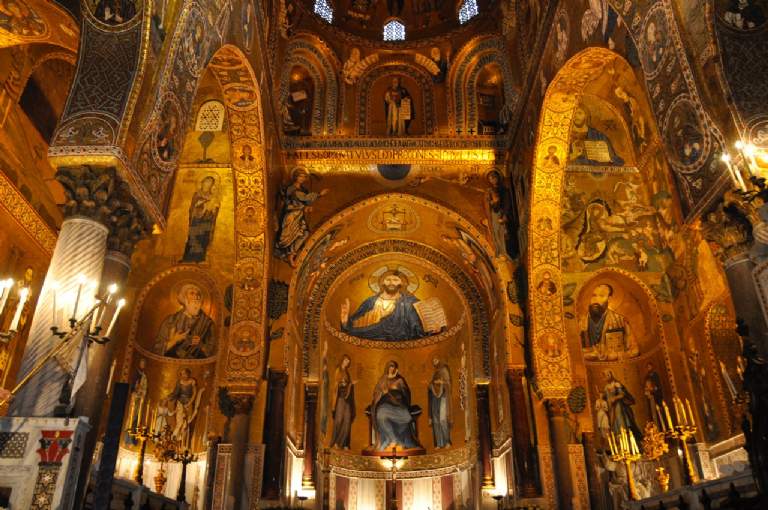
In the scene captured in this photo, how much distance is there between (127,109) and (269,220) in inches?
255

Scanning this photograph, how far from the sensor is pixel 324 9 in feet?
51.9

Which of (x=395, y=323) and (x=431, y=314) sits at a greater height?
(x=431, y=314)

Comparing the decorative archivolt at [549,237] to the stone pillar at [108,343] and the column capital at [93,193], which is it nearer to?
the stone pillar at [108,343]

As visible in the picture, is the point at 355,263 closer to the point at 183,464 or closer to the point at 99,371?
the point at 183,464

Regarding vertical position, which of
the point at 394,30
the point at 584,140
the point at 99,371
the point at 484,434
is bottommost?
the point at 99,371

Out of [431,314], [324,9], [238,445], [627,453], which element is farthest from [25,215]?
[627,453]

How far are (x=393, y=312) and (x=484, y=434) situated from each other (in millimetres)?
4353

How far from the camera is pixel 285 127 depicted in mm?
14031

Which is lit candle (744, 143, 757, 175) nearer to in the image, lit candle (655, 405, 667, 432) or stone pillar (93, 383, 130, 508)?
stone pillar (93, 383, 130, 508)

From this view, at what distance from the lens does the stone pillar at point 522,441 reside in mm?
11625

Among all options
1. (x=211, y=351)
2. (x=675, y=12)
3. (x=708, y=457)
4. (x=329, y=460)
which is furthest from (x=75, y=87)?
(x=708, y=457)

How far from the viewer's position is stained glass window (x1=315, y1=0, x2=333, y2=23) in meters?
15.7

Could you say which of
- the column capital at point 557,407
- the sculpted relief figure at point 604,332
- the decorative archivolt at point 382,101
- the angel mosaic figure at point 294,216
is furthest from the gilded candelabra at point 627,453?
the decorative archivolt at point 382,101

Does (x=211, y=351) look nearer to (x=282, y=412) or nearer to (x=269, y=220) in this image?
(x=282, y=412)
